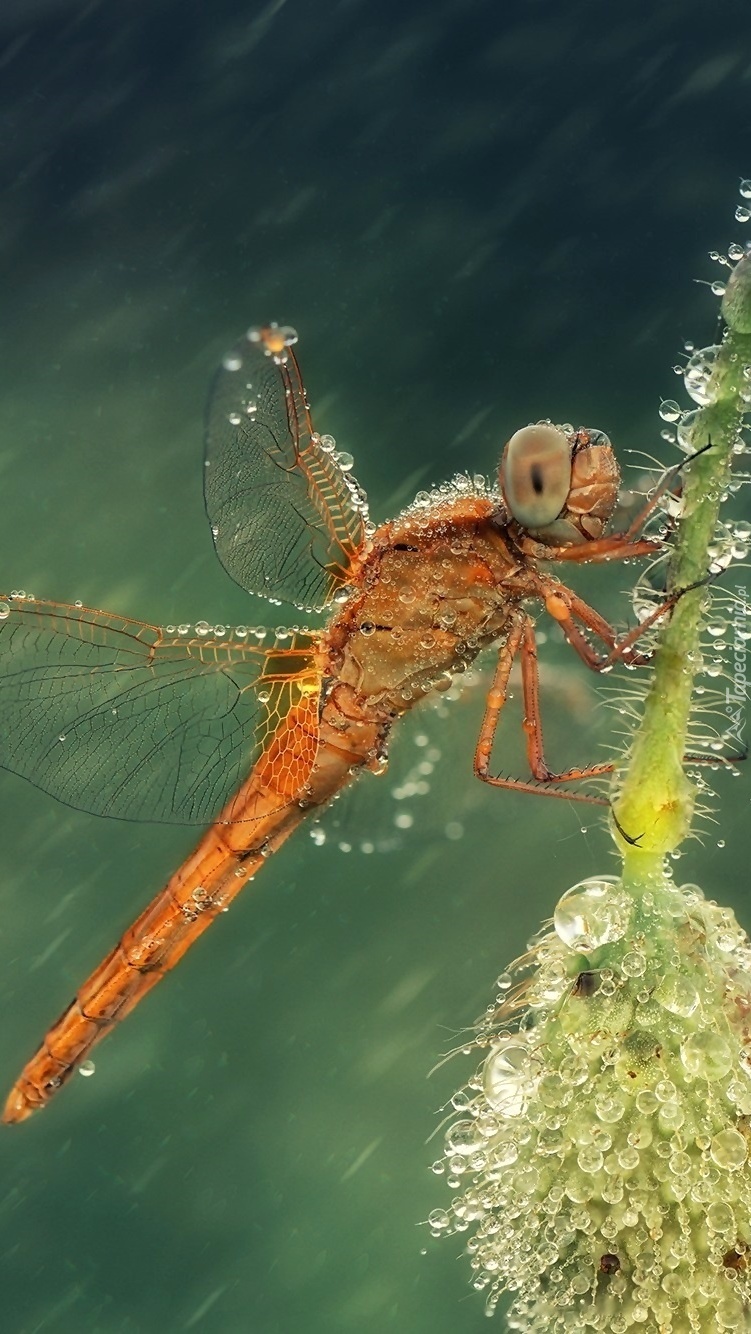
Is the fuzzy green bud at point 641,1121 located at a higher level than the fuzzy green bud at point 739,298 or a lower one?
lower

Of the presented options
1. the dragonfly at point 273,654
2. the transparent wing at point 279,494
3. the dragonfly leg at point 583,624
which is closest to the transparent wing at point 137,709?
the dragonfly at point 273,654

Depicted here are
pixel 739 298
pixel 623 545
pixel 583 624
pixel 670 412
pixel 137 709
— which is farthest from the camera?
pixel 137 709

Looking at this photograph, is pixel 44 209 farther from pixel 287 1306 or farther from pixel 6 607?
pixel 287 1306

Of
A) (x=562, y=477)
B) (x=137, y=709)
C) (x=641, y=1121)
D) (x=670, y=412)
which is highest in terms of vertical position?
(x=562, y=477)

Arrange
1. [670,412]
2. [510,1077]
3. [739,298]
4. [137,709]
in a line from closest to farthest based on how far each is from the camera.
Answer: [739,298] → [670,412] → [510,1077] → [137,709]

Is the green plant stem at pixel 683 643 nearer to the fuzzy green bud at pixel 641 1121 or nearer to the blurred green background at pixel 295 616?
the fuzzy green bud at pixel 641 1121

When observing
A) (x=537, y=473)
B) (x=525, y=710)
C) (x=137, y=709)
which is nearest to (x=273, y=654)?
(x=137, y=709)

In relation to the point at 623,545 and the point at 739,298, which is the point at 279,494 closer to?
the point at 623,545
